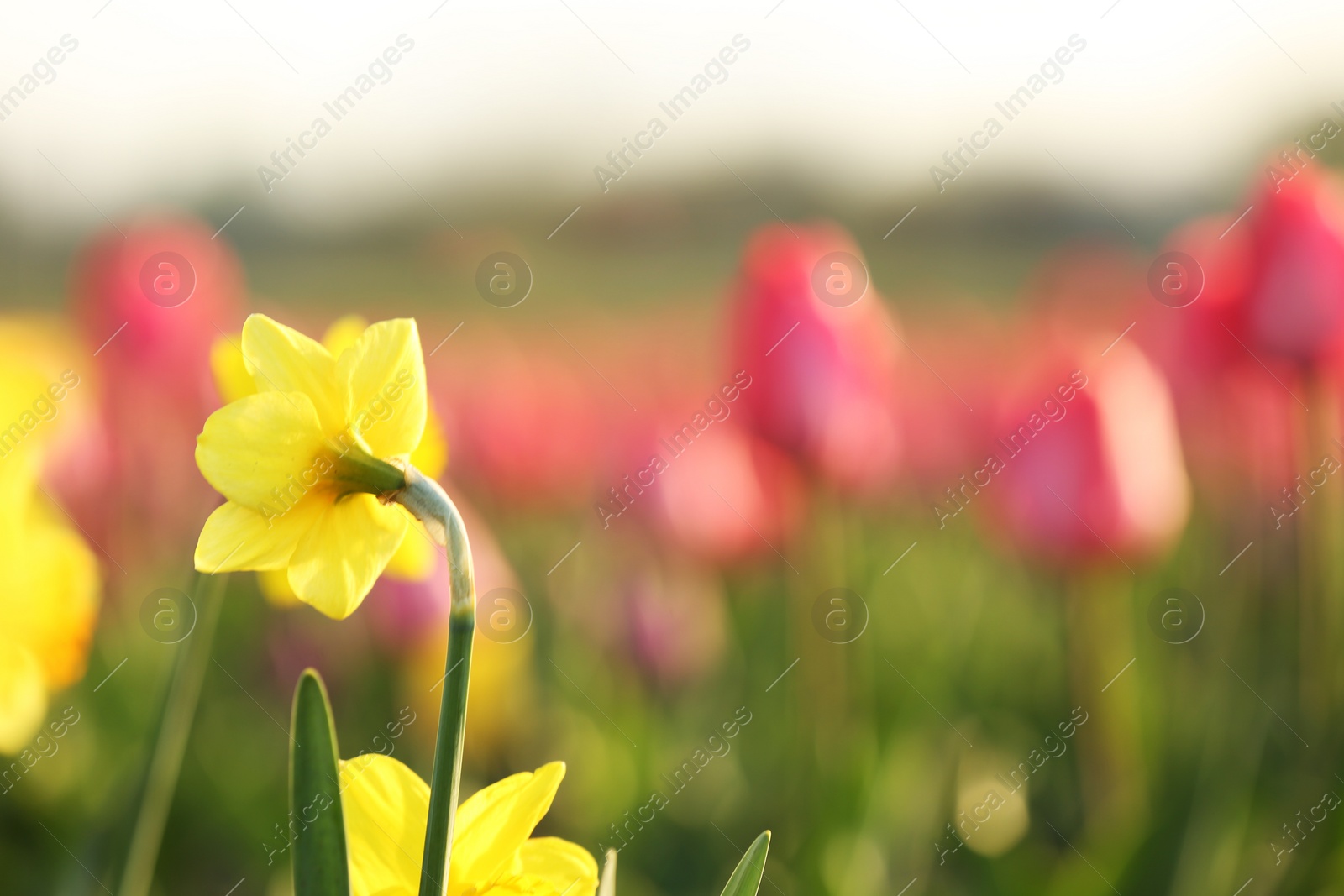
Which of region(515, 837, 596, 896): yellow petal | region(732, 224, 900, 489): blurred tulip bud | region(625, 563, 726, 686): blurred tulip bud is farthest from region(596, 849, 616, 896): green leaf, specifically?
region(625, 563, 726, 686): blurred tulip bud

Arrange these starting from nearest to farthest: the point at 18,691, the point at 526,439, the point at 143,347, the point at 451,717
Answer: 1. the point at 451,717
2. the point at 18,691
3. the point at 143,347
4. the point at 526,439

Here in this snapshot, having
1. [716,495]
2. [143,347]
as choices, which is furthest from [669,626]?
[143,347]

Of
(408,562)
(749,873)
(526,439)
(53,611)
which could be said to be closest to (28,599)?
(53,611)

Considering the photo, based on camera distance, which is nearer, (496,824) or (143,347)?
(496,824)

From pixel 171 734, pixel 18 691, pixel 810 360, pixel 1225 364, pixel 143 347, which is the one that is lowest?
pixel 143 347

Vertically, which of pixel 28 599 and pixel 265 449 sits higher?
pixel 265 449

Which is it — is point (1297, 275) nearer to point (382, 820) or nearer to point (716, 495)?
point (716, 495)

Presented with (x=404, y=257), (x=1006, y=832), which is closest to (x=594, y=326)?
(x=1006, y=832)

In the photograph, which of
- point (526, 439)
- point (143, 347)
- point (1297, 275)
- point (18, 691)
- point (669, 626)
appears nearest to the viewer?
point (18, 691)
